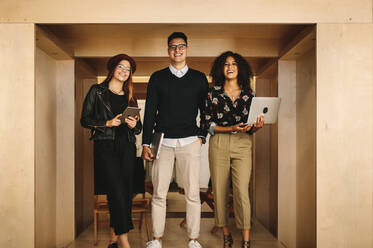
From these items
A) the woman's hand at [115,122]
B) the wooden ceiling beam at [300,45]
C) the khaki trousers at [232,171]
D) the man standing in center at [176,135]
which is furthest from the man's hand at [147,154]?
the wooden ceiling beam at [300,45]

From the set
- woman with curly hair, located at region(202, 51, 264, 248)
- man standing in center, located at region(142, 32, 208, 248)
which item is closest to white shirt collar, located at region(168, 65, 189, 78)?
man standing in center, located at region(142, 32, 208, 248)

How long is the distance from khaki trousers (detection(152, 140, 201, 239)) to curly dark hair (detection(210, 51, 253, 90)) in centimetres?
67

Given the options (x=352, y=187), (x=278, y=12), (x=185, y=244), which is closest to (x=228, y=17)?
(x=278, y=12)

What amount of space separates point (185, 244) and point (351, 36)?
2661mm

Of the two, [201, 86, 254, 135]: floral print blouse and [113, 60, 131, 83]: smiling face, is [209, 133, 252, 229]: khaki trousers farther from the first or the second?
[113, 60, 131, 83]: smiling face

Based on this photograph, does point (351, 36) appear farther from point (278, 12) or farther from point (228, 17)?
point (228, 17)

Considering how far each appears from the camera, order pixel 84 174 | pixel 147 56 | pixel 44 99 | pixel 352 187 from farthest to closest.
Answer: pixel 84 174 < pixel 147 56 < pixel 44 99 < pixel 352 187

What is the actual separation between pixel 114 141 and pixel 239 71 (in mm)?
1330

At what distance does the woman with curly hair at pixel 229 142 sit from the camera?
3039 mm

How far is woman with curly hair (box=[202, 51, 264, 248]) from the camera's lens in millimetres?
3039

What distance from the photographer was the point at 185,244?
3.71 meters

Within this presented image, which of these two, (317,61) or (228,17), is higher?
(228,17)

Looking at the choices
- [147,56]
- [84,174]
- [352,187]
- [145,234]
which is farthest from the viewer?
[84,174]

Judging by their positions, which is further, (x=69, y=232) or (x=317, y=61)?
(x=69, y=232)
